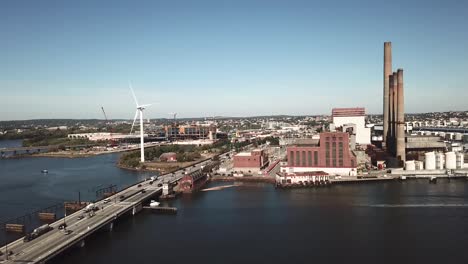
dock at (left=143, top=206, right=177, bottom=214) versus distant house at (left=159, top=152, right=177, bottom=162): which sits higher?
distant house at (left=159, top=152, right=177, bottom=162)

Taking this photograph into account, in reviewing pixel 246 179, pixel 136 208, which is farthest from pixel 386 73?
pixel 136 208

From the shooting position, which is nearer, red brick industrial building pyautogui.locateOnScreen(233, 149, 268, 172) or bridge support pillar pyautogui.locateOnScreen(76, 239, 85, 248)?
bridge support pillar pyautogui.locateOnScreen(76, 239, 85, 248)

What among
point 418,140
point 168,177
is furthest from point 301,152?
point 418,140

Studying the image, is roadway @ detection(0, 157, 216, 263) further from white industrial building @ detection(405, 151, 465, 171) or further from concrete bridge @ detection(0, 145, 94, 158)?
concrete bridge @ detection(0, 145, 94, 158)

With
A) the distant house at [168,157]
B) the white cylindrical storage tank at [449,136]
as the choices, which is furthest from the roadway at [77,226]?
the white cylindrical storage tank at [449,136]

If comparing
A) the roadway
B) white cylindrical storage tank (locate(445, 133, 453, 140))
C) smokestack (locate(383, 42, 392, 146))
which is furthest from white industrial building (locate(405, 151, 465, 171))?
white cylindrical storage tank (locate(445, 133, 453, 140))

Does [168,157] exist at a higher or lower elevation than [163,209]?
higher

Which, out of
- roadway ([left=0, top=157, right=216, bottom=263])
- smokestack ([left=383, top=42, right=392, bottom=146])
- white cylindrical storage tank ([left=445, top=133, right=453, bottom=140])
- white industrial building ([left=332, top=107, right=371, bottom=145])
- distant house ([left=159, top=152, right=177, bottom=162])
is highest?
smokestack ([left=383, top=42, right=392, bottom=146])

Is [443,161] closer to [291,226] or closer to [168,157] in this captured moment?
[291,226]
